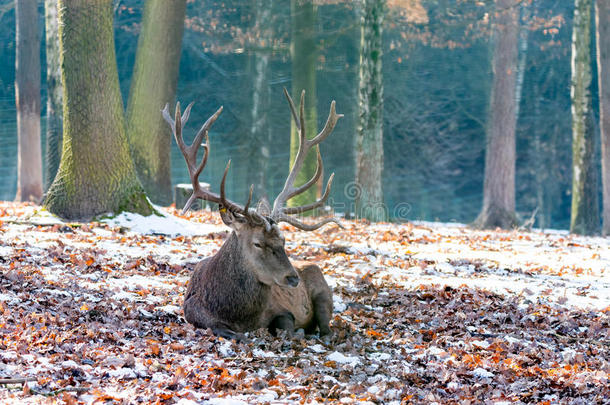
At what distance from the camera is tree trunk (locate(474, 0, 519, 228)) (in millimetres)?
17547

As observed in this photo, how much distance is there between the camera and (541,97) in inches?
1003

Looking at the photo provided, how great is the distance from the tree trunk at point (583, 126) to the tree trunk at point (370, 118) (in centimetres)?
463

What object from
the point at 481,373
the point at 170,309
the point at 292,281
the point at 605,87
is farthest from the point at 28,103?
the point at 481,373

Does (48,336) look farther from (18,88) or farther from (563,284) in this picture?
(18,88)

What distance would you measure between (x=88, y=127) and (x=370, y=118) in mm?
6432

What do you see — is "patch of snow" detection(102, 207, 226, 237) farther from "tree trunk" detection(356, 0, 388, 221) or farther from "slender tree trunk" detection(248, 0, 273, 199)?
"slender tree trunk" detection(248, 0, 273, 199)

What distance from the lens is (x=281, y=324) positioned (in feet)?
21.4

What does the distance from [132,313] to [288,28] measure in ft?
53.3

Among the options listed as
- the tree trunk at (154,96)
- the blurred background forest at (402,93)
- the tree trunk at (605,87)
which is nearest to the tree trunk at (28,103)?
the blurred background forest at (402,93)

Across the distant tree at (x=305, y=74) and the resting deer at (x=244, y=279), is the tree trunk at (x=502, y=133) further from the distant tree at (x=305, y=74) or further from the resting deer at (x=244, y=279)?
the resting deer at (x=244, y=279)

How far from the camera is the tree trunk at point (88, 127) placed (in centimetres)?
1120

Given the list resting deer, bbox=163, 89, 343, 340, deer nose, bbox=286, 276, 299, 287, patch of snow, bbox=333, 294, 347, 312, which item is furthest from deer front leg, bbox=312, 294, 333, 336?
deer nose, bbox=286, 276, 299, 287

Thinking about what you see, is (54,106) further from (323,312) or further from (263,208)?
(323,312)

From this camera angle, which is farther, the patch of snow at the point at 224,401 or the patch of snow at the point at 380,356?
the patch of snow at the point at 380,356
